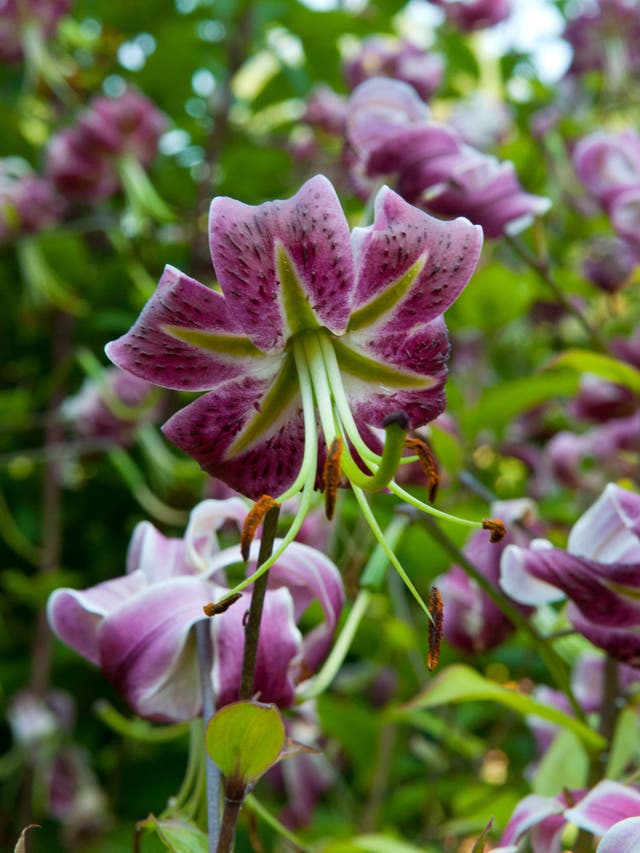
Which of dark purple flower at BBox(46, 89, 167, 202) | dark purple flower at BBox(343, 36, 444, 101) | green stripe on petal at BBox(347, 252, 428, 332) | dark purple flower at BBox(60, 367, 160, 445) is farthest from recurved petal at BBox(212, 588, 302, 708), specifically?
dark purple flower at BBox(46, 89, 167, 202)

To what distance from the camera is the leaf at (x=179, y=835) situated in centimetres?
32

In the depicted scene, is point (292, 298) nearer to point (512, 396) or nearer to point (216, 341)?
point (216, 341)

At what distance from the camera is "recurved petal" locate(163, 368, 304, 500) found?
1.12 ft

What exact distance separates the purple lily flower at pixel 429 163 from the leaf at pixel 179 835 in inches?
12.1

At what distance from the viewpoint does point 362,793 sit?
1.15m

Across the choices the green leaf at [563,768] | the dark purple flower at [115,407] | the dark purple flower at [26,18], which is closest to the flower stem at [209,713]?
the green leaf at [563,768]

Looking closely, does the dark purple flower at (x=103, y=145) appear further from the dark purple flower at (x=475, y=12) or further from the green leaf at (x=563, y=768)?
the green leaf at (x=563, y=768)

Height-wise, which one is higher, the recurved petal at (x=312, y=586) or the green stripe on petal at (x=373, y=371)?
the green stripe on petal at (x=373, y=371)

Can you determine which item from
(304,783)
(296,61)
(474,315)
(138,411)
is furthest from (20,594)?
(296,61)

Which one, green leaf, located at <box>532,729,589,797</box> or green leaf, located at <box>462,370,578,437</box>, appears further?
green leaf, located at <box>462,370,578,437</box>

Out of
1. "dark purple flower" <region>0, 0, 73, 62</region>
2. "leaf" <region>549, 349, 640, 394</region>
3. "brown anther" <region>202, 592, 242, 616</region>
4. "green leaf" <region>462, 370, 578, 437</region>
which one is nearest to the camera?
"brown anther" <region>202, 592, 242, 616</region>

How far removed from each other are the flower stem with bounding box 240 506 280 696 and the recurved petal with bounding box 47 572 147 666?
8 cm

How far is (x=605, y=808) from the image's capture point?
348 mm

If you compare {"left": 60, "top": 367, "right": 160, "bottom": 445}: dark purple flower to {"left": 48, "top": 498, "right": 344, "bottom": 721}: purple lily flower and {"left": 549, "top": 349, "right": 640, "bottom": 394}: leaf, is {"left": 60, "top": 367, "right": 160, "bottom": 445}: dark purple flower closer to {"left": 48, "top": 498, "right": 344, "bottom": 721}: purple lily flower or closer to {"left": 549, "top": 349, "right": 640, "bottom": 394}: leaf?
{"left": 549, "top": 349, "right": 640, "bottom": 394}: leaf
